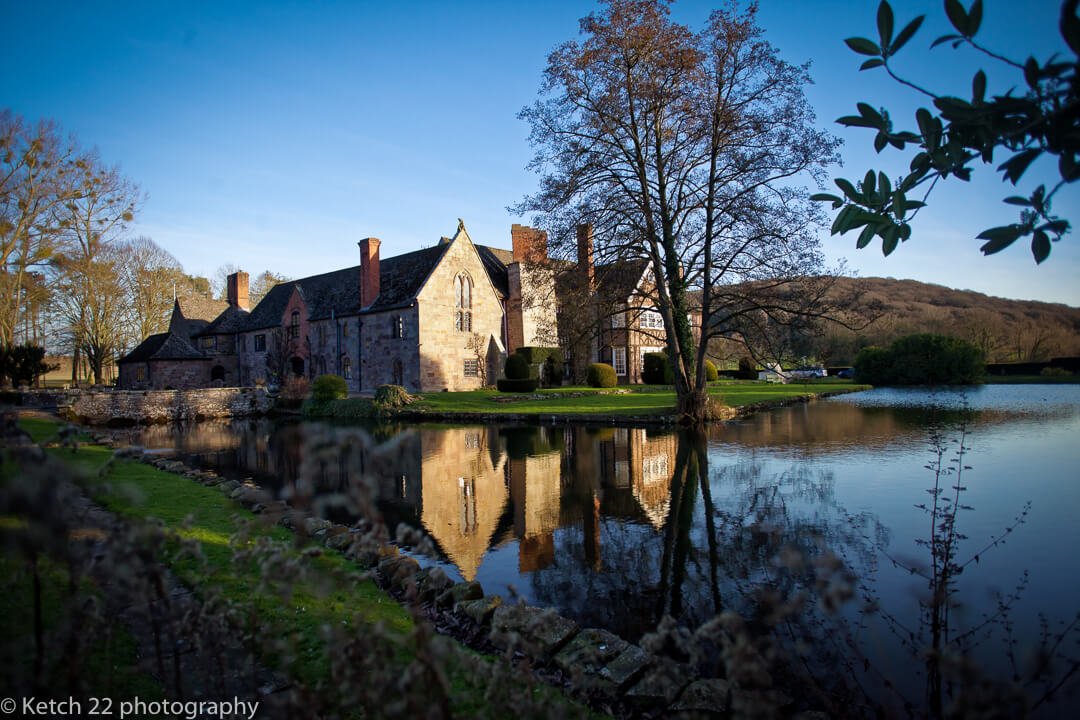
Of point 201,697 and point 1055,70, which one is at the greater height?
point 1055,70

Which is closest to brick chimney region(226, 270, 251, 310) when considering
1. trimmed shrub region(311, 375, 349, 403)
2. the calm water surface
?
trimmed shrub region(311, 375, 349, 403)

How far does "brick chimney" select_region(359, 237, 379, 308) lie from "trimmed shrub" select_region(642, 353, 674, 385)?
1847 centimetres

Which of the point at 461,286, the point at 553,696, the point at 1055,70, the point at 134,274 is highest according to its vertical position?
the point at 134,274

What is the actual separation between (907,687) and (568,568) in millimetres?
3332

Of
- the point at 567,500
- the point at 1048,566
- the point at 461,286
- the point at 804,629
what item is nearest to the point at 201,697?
the point at 804,629

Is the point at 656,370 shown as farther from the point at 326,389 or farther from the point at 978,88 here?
the point at 978,88

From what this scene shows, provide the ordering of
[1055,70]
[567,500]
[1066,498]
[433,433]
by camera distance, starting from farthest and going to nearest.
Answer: [433,433], [567,500], [1066,498], [1055,70]

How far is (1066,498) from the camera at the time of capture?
8.36 m

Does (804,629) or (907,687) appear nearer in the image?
(907,687)

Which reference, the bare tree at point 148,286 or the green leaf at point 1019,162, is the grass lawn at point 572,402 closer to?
the green leaf at point 1019,162

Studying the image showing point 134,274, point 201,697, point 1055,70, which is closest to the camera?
point 1055,70

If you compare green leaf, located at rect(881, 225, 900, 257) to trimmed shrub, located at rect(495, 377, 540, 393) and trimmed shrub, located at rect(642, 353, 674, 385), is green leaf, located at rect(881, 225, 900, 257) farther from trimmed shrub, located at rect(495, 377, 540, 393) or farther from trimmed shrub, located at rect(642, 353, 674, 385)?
trimmed shrub, located at rect(642, 353, 674, 385)

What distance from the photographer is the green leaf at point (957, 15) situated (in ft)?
7.06

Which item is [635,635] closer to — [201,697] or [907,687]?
[907,687]
